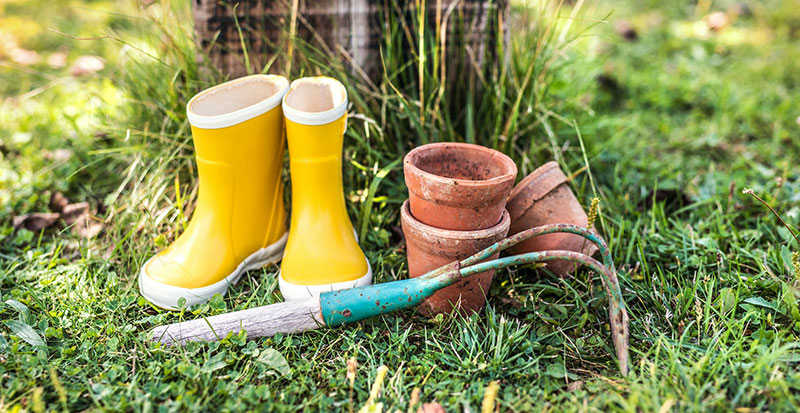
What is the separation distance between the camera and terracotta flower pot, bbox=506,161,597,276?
1.60 meters

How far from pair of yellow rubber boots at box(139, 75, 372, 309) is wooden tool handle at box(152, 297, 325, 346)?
0.12 metres

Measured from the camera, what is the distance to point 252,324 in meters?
1.38

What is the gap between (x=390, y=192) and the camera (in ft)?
6.15

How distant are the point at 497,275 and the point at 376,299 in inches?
17.4

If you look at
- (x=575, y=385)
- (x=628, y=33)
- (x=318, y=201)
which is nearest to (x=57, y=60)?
(x=318, y=201)

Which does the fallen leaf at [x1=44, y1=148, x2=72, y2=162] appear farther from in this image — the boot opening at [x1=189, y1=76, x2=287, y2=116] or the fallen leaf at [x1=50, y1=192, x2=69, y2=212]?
the boot opening at [x1=189, y1=76, x2=287, y2=116]

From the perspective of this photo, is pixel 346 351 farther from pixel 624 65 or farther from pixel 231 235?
pixel 624 65

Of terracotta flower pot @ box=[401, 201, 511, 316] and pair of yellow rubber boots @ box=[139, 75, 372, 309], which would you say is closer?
terracotta flower pot @ box=[401, 201, 511, 316]

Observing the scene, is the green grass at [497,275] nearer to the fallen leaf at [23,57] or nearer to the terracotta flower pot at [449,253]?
the terracotta flower pot at [449,253]

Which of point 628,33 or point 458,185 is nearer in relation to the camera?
point 458,185

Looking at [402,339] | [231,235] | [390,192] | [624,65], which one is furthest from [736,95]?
[231,235]

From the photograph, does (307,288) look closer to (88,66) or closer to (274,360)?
(274,360)

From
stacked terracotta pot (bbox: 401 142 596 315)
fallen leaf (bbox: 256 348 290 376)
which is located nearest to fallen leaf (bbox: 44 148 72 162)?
fallen leaf (bbox: 256 348 290 376)

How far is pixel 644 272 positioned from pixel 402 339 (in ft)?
2.48
